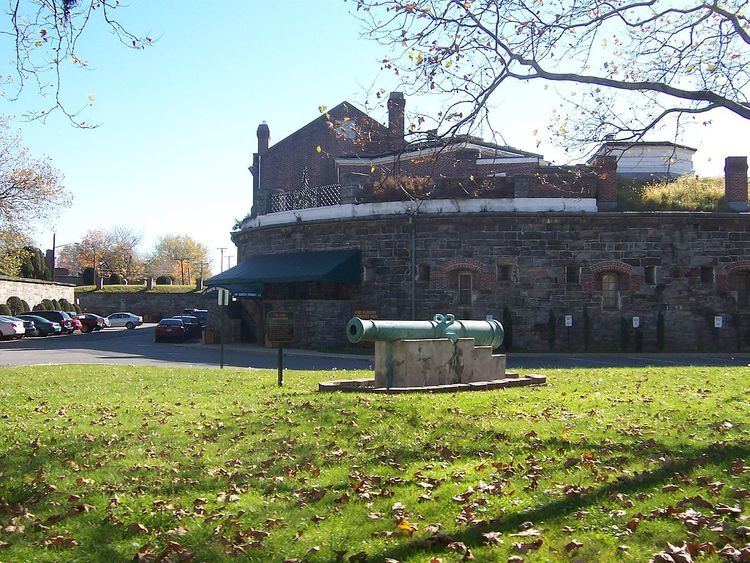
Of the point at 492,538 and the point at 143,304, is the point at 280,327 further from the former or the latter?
the point at 143,304

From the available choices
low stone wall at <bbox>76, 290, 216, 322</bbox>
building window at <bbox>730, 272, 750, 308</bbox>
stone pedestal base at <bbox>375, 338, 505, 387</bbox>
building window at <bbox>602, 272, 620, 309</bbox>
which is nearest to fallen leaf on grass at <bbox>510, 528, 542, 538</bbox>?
stone pedestal base at <bbox>375, 338, 505, 387</bbox>

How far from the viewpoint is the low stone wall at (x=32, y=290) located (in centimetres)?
4831

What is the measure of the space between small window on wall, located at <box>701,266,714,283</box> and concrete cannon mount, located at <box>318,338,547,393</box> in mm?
16514

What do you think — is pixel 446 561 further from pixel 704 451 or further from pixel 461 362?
pixel 461 362

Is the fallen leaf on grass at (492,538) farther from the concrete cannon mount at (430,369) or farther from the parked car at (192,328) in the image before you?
the parked car at (192,328)

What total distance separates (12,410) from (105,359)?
551 inches

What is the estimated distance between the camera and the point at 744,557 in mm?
4781

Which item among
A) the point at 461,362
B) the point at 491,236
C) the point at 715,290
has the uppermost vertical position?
the point at 491,236

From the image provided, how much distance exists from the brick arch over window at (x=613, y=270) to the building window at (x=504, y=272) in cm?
265

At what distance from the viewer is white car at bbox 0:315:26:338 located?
124 feet

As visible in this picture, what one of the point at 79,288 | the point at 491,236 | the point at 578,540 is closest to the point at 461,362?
the point at 578,540

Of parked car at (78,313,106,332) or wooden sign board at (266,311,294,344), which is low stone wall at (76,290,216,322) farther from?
wooden sign board at (266,311,294,344)

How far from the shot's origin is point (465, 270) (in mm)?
27188

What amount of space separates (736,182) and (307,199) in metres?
17.5
